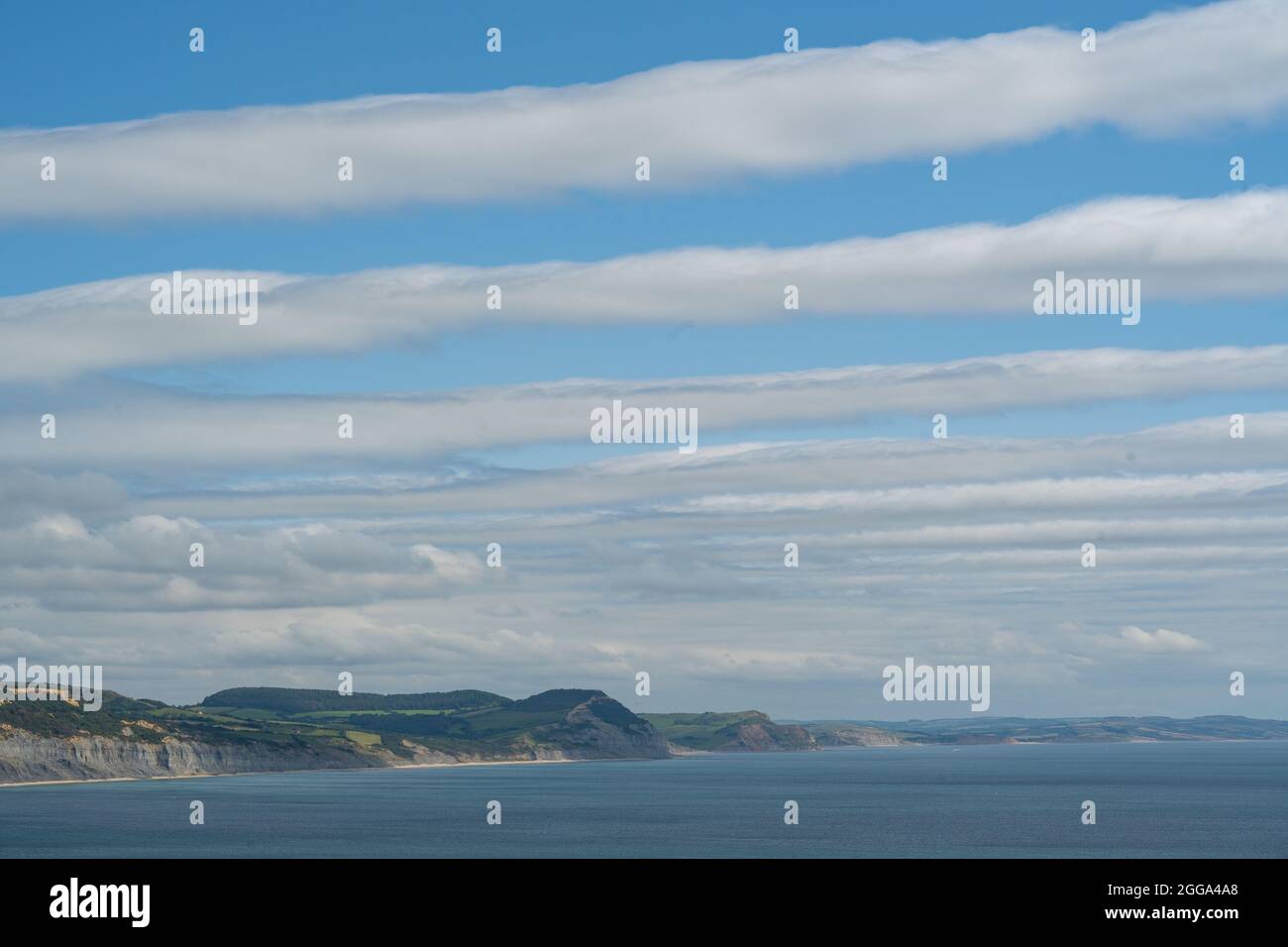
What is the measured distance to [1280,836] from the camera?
195750 millimetres

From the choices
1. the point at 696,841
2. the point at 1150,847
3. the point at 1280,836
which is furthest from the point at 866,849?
the point at 1280,836
